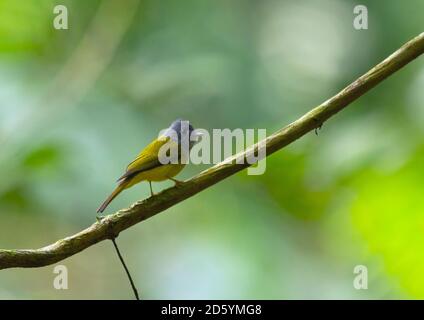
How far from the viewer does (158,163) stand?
292 cm

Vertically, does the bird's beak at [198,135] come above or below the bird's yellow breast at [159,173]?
above

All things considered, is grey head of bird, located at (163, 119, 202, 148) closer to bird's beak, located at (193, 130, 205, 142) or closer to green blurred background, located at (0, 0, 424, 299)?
bird's beak, located at (193, 130, 205, 142)

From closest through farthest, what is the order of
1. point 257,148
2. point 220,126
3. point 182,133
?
point 257,148
point 182,133
point 220,126

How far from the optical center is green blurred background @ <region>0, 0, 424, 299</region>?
10.4 feet

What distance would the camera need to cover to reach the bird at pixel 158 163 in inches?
114

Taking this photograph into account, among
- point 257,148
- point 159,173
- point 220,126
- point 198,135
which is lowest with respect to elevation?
point 257,148

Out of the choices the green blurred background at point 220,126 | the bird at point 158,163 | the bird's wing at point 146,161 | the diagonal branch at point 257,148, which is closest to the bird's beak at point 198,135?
the bird at point 158,163

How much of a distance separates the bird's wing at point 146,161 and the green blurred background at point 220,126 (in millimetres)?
573

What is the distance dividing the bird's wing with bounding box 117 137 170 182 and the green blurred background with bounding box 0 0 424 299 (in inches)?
22.6

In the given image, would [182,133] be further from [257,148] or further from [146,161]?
[257,148]

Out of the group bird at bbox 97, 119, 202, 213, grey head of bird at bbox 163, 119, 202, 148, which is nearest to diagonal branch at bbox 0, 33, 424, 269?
bird at bbox 97, 119, 202, 213

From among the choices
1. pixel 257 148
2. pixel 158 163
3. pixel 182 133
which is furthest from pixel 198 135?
pixel 257 148

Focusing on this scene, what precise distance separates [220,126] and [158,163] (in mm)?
954

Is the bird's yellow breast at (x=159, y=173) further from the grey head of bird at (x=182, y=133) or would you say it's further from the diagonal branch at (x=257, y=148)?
the diagonal branch at (x=257, y=148)
